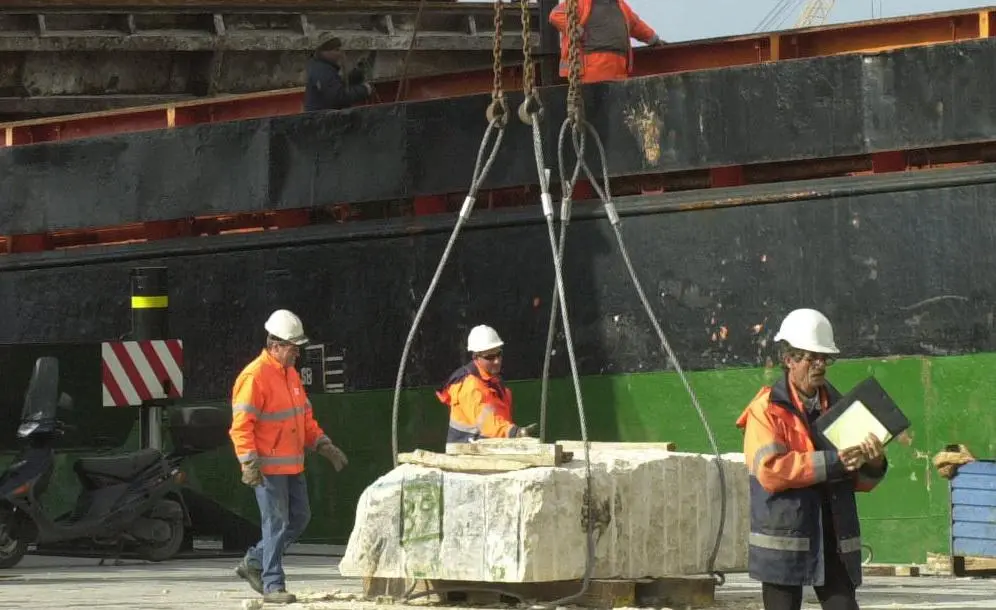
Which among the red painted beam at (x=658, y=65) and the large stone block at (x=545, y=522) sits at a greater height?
the red painted beam at (x=658, y=65)

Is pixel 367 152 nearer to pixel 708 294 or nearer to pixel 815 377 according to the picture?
pixel 708 294

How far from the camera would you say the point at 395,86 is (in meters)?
15.4

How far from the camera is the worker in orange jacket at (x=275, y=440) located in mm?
10484

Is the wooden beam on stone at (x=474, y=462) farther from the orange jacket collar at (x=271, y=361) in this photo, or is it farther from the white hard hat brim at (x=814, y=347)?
the white hard hat brim at (x=814, y=347)

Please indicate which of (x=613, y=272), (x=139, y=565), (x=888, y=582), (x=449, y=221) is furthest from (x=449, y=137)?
(x=888, y=582)

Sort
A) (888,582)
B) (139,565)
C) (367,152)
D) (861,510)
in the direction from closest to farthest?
1. (888,582)
2. (861,510)
3. (139,565)
4. (367,152)

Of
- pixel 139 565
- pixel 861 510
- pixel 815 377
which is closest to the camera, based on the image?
pixel 815 377

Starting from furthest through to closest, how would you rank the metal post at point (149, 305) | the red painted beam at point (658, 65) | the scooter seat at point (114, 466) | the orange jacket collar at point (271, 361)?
the metal post at point (149, 305) < the scooter seat at point (114, 466) < the red painted beam at point (658, 65) < the orange jacket collar at point (271, 361)

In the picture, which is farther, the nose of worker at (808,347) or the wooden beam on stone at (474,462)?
the wooden beam on stone at (474,462)

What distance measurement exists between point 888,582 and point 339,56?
6153mm

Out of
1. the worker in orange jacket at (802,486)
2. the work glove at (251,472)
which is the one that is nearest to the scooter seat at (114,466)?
the work glove at (251,472)

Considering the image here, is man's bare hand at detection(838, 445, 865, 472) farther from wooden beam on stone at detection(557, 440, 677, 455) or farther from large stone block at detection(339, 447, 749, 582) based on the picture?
wooden beam on stone at detection(557, 440, 677, 455)

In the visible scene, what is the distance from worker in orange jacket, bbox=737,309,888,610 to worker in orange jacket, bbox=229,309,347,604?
12.2 feet

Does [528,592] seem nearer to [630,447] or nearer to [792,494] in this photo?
[630,447]
